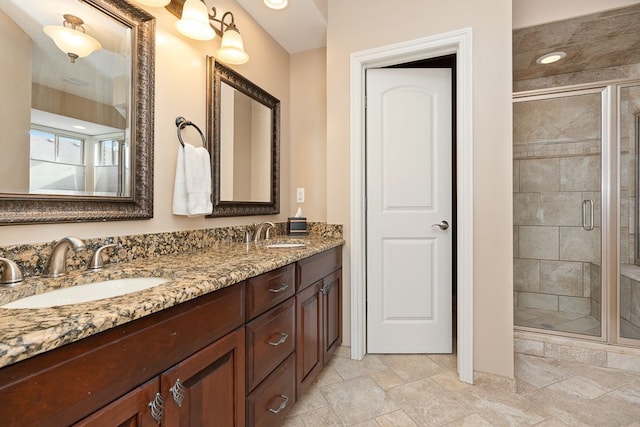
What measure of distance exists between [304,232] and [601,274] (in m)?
2.33

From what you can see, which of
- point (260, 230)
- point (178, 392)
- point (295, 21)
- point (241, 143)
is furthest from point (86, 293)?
point (295, 21)

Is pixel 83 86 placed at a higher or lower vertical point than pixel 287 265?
higher

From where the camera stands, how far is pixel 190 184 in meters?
1.45

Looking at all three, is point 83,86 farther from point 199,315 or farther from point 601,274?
point 601,274

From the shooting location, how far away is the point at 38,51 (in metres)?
0.98

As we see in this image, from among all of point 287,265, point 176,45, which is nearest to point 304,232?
point 287,265

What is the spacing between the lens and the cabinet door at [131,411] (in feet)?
1.98

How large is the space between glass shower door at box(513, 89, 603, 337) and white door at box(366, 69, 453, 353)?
0.94 meters

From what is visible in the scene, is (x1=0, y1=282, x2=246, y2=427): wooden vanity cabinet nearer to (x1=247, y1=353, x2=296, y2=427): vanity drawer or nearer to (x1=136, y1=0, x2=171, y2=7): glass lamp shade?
(x1=247, y1=353, x2=296, y2=427): vanity drawer

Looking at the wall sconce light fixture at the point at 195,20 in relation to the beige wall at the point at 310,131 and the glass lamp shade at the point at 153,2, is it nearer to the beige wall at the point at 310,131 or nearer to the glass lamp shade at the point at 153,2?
the glass lamp shade at the point at 153,2

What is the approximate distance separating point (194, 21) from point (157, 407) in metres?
1.53

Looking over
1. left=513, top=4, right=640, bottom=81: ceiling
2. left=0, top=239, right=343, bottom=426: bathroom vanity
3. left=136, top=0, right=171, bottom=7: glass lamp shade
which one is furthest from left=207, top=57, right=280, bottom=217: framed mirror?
left=513, top=4, right=640, bottom=81: ceiling

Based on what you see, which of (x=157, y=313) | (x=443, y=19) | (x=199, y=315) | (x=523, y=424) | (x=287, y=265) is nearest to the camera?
(x=157, y=313)

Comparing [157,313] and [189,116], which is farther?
[189,116]
